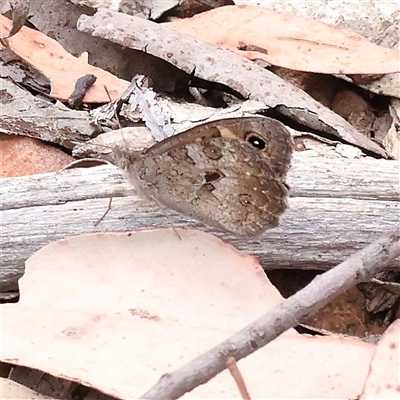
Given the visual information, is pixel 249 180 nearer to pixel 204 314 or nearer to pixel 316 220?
pixel 316 220

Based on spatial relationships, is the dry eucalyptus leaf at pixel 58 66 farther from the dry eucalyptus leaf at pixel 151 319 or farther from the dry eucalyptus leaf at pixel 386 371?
the dry eucalyptus leaf at pixel 386 371

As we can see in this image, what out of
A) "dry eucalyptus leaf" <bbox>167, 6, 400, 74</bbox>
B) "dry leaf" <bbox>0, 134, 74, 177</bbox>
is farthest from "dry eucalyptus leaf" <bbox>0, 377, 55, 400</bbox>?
"dry eucalyptus leaf" <bbox>167, 6, 400, 74</bbox>

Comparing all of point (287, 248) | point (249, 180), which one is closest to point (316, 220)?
point (287, 248)

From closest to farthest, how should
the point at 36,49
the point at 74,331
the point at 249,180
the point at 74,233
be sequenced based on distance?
the point at 74,331 < the point at 74,233 < the point at 249,180 < the point at 36,49

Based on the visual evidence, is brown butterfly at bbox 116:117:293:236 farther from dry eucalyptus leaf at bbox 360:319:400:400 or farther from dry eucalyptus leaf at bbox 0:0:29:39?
dry eucalyptus leaf at bbox 0:0:29:39

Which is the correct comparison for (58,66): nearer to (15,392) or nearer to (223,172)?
(223,172)

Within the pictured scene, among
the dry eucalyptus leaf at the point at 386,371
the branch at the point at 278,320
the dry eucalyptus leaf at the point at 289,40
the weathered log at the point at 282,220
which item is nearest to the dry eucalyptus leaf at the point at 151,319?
the dry eucalyptus leaf at the point at 386,371
